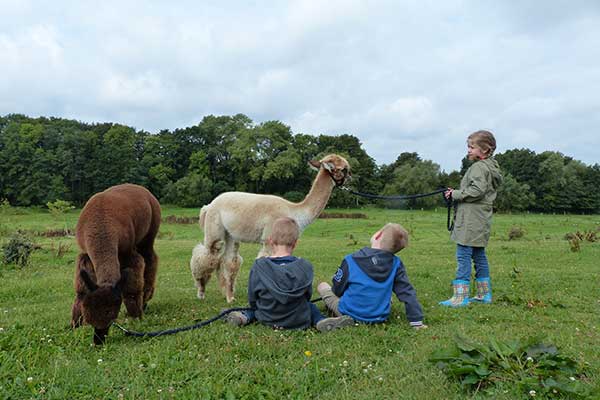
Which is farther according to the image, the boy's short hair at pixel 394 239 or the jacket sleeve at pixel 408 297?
the boy's short hair at pixel 394 239

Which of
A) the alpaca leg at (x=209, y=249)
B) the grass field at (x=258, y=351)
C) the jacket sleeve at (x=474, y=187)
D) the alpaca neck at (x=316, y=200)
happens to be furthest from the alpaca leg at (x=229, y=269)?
the jacket sleeve at (x=474, y=187)

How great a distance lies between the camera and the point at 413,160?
260ft

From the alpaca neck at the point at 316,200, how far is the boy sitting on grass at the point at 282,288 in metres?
1.55

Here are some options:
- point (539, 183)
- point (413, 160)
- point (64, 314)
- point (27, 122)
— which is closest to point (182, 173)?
point (27, 122)

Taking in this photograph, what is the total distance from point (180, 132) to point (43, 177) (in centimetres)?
2392

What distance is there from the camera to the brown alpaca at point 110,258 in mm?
3973

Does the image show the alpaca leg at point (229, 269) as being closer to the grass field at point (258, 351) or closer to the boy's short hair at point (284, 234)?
the grass field at point (258, 351)

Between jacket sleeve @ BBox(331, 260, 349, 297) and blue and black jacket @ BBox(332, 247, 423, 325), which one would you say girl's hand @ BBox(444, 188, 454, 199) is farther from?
jacket sleeve @ BBox(331, 260, 349, 297)

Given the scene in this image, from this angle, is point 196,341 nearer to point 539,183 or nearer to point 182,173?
point 182,173

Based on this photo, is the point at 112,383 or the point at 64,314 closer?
the point at 112,383

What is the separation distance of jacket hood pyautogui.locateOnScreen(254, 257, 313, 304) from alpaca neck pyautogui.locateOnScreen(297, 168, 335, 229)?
1.75m

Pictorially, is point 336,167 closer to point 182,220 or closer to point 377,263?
point 377,263

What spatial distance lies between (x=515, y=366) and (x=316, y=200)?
3966 mm

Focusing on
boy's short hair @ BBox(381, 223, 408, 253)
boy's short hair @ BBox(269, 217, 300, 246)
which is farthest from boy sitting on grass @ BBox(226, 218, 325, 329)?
boy's short hair @ BBox(381, 223, 408, 253)
